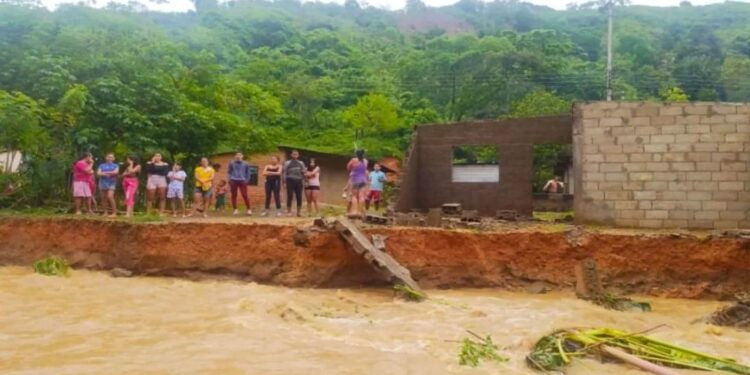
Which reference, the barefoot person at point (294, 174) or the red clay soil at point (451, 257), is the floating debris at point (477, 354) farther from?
the barefoot person at point (294, 174)

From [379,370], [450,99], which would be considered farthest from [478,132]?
[450,99]

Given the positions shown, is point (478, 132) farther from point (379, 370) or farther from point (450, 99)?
point (450, 99)

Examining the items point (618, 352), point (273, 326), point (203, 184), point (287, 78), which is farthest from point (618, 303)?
point (287, 78)

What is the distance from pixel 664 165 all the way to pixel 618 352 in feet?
25.5

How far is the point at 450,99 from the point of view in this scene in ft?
140

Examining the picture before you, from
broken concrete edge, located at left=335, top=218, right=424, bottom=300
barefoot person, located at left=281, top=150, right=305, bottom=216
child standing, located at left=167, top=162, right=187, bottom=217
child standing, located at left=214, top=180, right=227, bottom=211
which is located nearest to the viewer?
broken concrete edge, located at left=335, top=218, right=424, bottom=300

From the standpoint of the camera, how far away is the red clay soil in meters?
11.9

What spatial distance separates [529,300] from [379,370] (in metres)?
5.05

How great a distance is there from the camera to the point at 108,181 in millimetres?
14688

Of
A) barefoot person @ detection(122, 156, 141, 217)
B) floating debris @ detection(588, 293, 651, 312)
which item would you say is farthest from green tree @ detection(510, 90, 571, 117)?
floating debris @ detection(588, 293, 651, 312)

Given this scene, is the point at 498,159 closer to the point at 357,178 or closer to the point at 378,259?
the point at 357,178

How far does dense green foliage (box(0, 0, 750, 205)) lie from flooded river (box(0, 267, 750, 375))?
4702mm

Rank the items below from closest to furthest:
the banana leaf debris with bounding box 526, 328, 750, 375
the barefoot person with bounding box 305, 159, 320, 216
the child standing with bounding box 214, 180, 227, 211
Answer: the banana leaf debris with bounding box 526, 328, 750, 375
the barefoot person with bounding box 305, 159, 320, 216
the child standing with bounding box 214, 180, 227, 211

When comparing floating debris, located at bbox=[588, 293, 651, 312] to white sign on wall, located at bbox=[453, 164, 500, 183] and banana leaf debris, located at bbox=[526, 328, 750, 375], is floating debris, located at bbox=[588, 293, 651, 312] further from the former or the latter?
white sign on wall, located at bbox=[453, 164, 500, 183]
